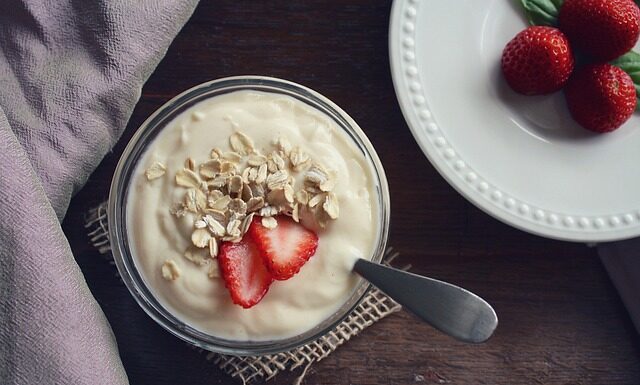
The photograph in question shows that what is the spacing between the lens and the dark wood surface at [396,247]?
3.76ft

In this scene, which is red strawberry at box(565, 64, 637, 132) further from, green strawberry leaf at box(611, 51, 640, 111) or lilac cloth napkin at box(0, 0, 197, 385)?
lilac cloth napkin at box(0, 0, 197, 385)

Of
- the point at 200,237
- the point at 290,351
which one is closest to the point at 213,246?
the point at 200,237

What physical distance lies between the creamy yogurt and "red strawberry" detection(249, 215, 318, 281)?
3 cm

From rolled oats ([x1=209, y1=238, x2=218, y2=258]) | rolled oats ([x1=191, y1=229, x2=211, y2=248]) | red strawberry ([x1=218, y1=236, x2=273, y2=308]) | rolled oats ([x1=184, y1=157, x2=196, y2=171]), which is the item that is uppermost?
rolled oats ([x1=184, y1=157, x2=196, y2=171])

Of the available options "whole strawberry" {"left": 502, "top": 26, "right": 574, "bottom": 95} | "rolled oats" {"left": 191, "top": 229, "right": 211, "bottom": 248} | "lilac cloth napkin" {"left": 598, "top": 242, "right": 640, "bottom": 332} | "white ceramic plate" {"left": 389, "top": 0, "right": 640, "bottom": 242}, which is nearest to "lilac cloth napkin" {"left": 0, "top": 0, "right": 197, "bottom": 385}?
"rolled oats" {"left": 191, "top": 229, "right": 211, "bottom": 248}

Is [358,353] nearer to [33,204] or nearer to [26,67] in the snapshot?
[33,204]

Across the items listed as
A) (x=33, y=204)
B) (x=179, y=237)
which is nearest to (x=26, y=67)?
(x=33, y=204)

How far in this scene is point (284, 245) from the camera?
944mm

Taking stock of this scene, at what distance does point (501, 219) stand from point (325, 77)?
1.09 feet

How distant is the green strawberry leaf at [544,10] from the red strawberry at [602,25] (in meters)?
0.01

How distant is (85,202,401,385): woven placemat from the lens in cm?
113

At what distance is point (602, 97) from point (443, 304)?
0.40 metres

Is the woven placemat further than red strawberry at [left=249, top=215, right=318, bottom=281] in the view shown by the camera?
Yes

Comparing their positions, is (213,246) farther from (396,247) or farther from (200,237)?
(396,247)
